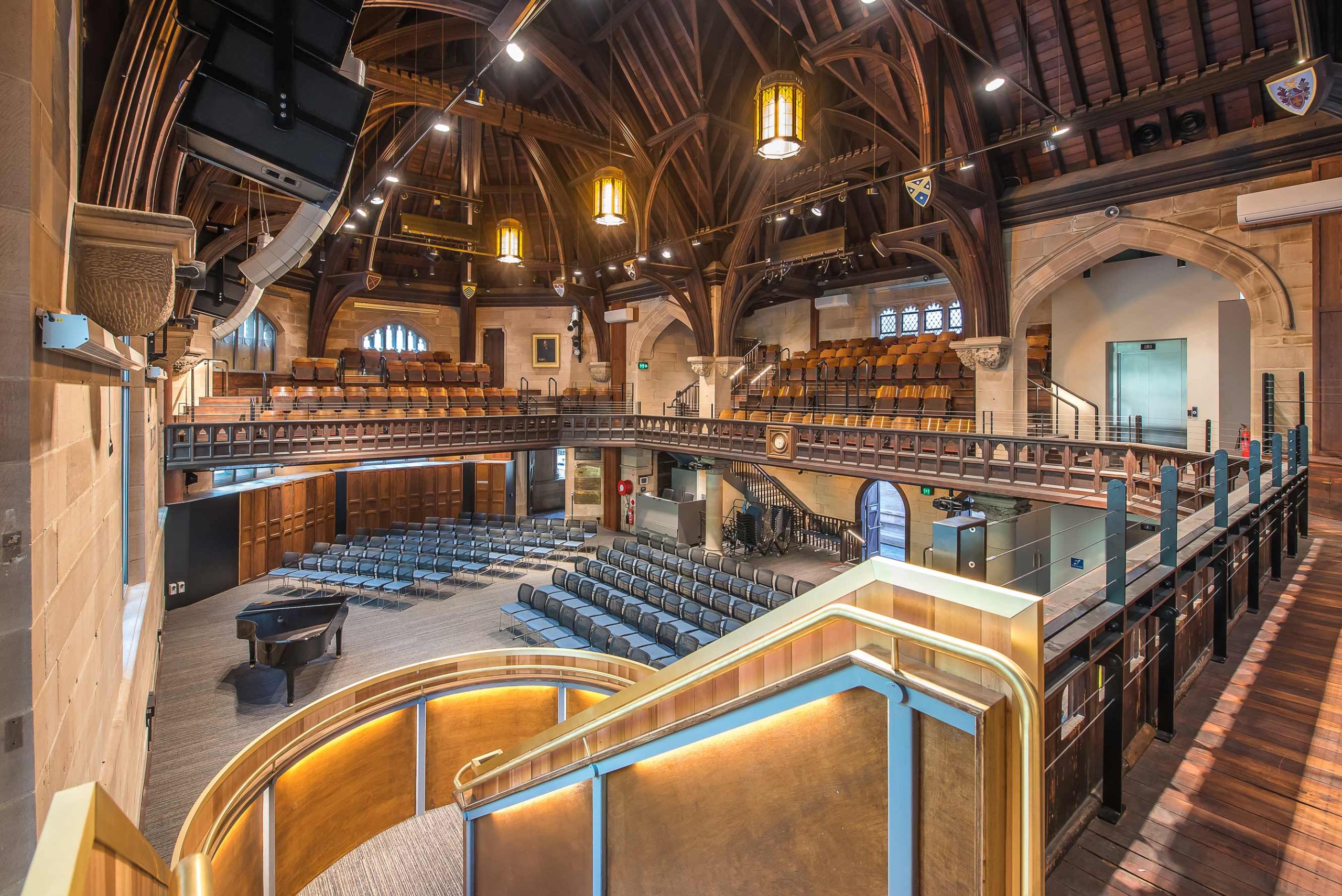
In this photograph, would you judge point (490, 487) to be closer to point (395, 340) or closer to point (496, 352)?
point (496, 352)

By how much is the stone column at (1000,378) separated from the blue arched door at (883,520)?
422 centimetres

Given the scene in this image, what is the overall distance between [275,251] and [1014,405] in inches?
427

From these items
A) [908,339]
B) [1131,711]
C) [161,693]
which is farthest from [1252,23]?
[161,693]

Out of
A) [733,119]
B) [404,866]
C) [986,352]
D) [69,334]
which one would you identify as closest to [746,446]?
[986,352]

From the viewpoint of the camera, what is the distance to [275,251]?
15.1 feet

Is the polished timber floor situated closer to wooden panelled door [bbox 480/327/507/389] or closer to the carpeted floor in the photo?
the carpeted floor

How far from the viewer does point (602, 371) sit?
1862 cm

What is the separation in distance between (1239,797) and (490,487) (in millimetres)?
17730

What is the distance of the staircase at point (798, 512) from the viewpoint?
1441cm

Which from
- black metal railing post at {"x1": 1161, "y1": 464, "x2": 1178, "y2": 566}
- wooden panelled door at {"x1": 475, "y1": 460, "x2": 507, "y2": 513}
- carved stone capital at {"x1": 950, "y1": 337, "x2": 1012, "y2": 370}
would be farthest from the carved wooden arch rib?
black metal railing post at {"x1": 1161, "y1": 464, "x2": 1178, "y2": 566}

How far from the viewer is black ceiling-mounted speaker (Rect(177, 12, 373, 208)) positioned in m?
3.06

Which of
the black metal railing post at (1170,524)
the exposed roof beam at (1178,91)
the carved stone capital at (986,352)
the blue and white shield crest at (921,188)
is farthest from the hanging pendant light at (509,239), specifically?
the black metal railing post at (1170,524)

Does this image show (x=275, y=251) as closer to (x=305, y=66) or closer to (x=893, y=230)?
(x=305, y=66)

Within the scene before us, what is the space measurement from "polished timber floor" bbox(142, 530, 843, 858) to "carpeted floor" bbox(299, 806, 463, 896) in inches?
8.6
